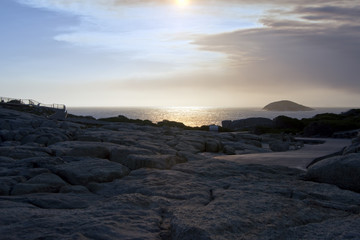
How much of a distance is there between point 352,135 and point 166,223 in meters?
24.2

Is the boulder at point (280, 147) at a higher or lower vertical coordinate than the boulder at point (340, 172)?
lower

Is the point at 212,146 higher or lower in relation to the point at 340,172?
lower

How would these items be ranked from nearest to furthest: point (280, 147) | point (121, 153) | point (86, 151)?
point (121, 153) → point (86, 151) → point (280, 147)

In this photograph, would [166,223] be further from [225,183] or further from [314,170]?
[314,170]

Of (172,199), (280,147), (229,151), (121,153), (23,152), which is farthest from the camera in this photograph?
(280,147)

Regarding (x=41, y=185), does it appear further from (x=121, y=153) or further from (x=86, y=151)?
(x=86, y=151)

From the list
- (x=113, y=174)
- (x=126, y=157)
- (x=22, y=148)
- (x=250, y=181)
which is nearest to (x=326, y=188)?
(x=250, y=181)

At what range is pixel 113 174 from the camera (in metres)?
8.48

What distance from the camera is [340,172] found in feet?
24.7

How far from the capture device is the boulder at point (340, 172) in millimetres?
7246

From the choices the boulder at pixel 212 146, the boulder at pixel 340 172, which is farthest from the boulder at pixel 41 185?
the boulder at pixel 212 146

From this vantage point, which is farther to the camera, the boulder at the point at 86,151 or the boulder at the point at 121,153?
the boulder at the point at 86,151

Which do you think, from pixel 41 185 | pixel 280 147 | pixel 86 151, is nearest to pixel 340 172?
pixel 41 185

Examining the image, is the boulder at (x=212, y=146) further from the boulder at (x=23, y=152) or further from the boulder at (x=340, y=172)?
the boulder at (x=340, y=172)
